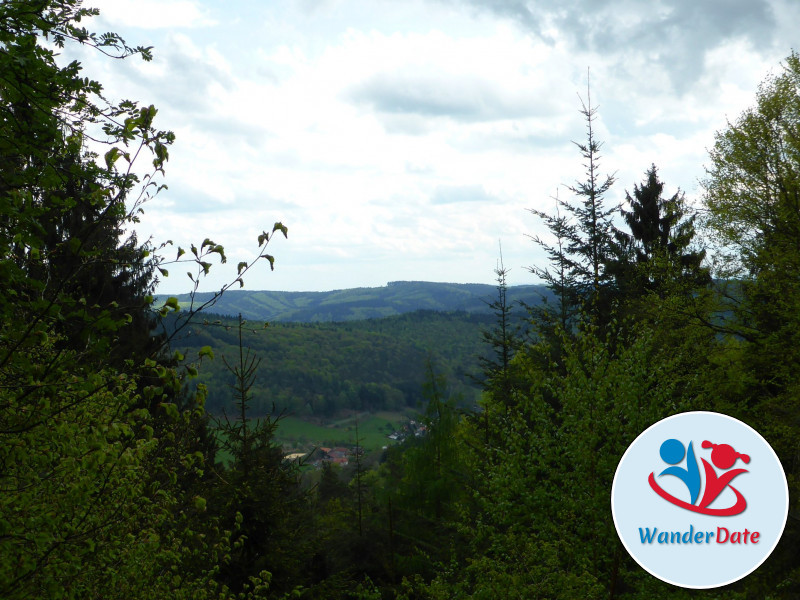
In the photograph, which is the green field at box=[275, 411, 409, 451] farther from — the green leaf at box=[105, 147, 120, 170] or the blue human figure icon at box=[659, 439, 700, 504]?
the green leaf at box=[105, 147, 120, 170]

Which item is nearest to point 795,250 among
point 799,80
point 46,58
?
point 799,80

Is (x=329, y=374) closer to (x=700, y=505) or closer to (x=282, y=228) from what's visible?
(x=700, y=505)

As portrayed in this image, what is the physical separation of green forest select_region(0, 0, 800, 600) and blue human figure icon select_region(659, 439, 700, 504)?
129cm

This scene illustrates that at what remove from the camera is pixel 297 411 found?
14.1 meters

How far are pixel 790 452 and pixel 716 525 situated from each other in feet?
29.0

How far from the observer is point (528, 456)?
13.2 metres

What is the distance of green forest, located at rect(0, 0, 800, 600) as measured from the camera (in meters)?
4.19

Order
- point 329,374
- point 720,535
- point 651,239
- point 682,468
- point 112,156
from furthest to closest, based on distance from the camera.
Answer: point 329,374
point 651,239
point 682,468
point 720,535
point 112,156

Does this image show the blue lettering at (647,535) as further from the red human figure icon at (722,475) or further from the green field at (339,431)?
the green field at (339,431)

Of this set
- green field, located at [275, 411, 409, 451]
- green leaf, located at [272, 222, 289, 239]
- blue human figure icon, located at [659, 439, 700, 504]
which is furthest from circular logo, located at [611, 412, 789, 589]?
green field, located at [275, 411, 409, 451]

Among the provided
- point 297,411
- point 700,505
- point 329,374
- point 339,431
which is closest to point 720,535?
point 700,505

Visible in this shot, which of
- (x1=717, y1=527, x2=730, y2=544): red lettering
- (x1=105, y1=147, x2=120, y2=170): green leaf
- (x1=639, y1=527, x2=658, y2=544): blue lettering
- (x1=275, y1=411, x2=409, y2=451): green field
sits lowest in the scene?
(x1=275, y1=411, x2=409, y2=451): green field

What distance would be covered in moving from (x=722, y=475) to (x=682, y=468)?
644 millimetres

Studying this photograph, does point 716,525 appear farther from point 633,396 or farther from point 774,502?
point 633,396
